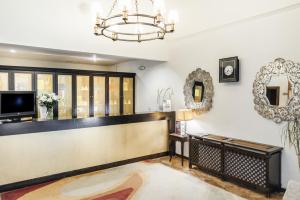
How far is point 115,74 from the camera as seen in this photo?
22.0 feet

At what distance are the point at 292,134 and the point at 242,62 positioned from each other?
4.56 ft

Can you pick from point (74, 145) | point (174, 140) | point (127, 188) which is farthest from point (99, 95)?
point (127, 188)

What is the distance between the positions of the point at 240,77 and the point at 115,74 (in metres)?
3.94

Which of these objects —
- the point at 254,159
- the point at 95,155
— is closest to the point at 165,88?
the point at 95,155

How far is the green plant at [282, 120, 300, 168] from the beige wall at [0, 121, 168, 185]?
259 centimetres

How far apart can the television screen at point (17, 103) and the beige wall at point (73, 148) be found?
942 mm

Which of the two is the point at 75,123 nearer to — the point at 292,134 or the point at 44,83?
the point at 44,83

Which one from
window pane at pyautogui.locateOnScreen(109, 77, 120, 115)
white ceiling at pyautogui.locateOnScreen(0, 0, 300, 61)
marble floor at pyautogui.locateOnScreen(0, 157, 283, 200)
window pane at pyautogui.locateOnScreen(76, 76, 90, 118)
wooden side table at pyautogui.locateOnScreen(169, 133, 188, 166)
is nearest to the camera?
marble floor at pyautogui.locateOnScreen(0, 157, 283, 200)

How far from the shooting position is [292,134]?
3.17 meters

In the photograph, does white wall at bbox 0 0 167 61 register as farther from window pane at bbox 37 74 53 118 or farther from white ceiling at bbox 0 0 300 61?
window pane at bbox 37 74 53 118

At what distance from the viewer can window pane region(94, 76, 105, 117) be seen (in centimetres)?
652

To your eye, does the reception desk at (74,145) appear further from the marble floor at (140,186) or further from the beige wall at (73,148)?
the marble floor at (140,186)

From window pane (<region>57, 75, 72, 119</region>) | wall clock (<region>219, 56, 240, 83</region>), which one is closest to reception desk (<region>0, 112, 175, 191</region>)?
wall clock (<region>219, 56, 240, 83</region>)

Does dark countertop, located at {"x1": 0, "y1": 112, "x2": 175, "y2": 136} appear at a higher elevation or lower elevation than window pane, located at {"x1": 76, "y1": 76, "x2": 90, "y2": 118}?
lower
